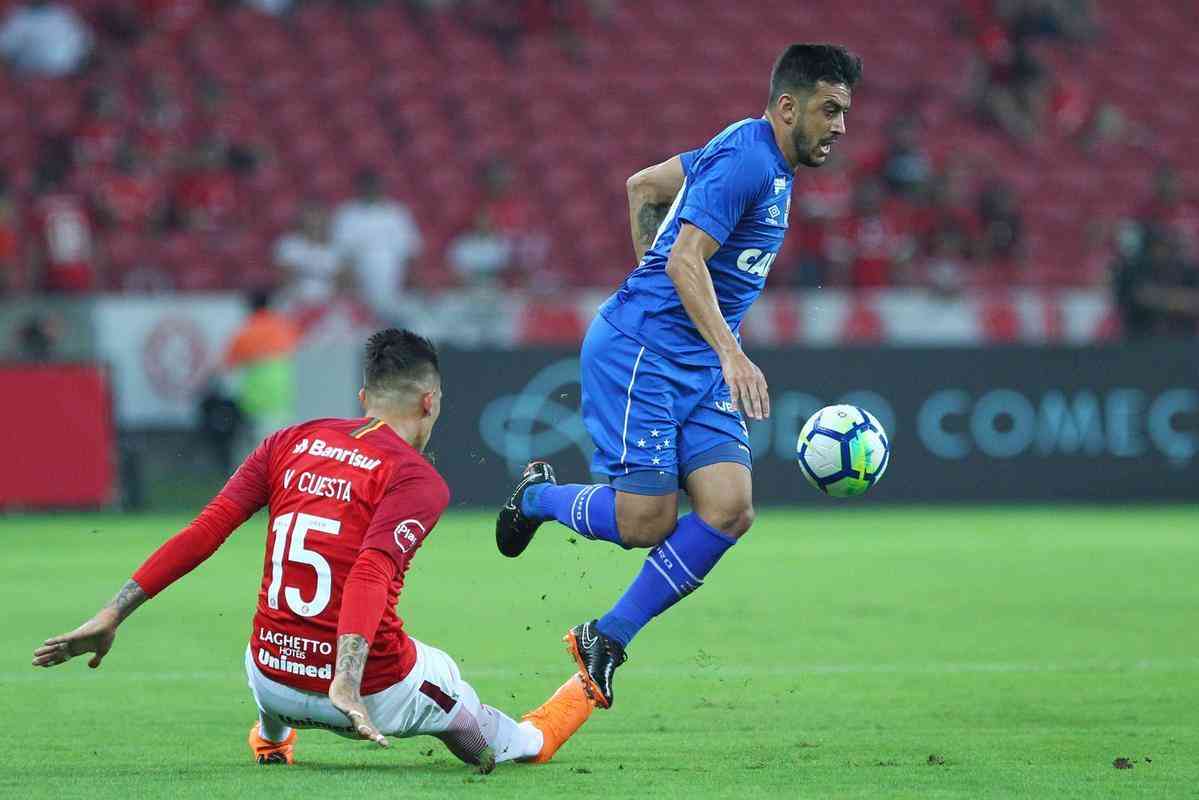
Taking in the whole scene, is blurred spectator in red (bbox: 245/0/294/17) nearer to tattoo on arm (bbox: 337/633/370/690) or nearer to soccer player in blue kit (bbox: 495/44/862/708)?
soccer player in blue kit (bbox: 495/44/862/708)

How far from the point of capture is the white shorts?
493 centimetres

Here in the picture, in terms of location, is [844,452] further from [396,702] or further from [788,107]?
[396,702]

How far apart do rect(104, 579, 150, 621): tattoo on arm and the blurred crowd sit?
11.5m

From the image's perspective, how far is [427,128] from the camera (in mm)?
19812

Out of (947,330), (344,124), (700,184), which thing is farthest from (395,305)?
(700,184)

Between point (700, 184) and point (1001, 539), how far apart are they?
7475 mm

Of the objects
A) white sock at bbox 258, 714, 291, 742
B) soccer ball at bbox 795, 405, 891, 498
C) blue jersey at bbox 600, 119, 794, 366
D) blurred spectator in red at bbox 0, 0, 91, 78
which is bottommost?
white sock at bbox 258, 714, 291, 742

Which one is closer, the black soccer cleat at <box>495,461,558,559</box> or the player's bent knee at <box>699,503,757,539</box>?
the player's bent knee at <box>699,503,757,539</box>

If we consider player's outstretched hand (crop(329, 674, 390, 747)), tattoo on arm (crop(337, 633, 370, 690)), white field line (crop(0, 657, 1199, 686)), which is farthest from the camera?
white field line (crop(0, 657, 1199, 686))

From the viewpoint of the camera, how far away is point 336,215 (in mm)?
18250

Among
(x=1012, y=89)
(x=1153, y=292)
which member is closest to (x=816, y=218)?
(x=1153, y=292)

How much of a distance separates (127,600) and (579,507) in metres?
1.95

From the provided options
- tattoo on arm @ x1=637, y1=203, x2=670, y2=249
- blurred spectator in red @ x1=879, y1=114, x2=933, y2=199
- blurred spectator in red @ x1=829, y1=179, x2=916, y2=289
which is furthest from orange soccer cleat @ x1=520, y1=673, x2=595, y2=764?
blurred spectator in red @ x1=879, y1=114, x2=933, y2=199

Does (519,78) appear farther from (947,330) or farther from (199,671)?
(199,671)
